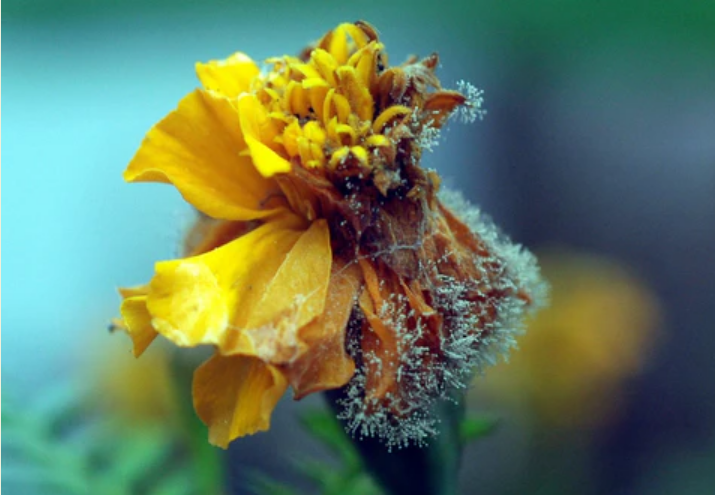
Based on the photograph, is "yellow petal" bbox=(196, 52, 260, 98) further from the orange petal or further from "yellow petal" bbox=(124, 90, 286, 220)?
the orange petal

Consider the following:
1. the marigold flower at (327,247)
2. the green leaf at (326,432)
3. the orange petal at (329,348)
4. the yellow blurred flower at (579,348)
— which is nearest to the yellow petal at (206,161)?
the marigold flower at (327,247)

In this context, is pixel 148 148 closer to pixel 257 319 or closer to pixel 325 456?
pixel 257 319

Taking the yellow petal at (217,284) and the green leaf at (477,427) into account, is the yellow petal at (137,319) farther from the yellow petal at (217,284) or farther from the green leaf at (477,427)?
the green leaf at (477,427)

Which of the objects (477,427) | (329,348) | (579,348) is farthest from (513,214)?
(329,348)

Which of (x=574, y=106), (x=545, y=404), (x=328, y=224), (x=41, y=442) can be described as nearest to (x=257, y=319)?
(x=328, y=224)

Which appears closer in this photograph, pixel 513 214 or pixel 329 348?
pixel 329 348

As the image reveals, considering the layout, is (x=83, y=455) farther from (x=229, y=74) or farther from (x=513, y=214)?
(x=513, y=214)
